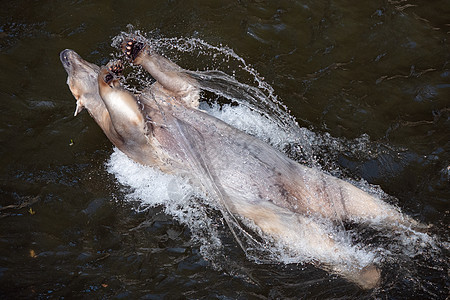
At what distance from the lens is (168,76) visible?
6047 millimetres

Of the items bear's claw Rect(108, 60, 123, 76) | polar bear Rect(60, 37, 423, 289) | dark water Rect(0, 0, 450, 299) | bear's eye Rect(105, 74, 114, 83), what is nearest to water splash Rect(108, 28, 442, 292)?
dark water Rect(0, 0, 450, 299)

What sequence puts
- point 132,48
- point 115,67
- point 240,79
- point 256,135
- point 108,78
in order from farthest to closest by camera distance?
point 240,79 → point 256,135 → point 132,48 → point 115,67 → point 108,78

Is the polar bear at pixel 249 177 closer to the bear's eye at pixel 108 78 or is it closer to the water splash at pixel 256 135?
the bear's eye at pixel 108 78

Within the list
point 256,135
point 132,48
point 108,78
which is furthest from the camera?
point 256,135

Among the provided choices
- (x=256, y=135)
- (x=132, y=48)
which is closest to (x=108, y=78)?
(x=132, y=48)

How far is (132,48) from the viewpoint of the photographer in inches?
233

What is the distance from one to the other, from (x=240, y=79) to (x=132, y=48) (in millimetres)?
2001

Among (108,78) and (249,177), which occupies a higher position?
(108,78)

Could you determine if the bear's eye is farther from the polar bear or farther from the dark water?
the dark water

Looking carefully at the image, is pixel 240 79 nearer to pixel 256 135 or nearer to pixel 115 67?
pixel 256 135

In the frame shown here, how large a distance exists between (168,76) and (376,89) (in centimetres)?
295

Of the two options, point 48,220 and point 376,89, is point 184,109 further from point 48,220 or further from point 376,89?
point 376,89

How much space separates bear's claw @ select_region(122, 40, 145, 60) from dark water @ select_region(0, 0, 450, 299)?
1450 millimetres

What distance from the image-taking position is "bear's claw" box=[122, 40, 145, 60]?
5871 millimetres
